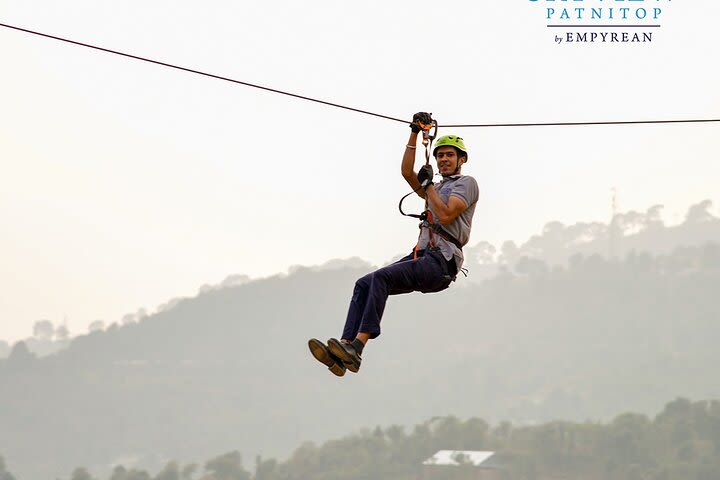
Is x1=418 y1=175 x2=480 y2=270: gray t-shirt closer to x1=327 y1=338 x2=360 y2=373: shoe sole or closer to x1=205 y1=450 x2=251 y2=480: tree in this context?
x1=327 y1=338 x2=360 y2=373: shoe sole

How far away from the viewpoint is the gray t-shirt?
10.9 metres

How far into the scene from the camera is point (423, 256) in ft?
36.5

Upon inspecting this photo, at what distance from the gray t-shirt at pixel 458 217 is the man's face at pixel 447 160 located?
0.25ft

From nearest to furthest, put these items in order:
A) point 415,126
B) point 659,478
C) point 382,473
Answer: point 415,126
point 659,478
point 382,473

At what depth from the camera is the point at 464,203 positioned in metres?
10.9

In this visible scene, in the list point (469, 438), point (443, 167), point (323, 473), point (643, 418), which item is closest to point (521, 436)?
point (469, 438)

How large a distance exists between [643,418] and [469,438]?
87.2 ft

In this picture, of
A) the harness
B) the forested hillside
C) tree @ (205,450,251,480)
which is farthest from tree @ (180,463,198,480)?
the harness

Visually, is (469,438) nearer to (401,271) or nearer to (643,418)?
(643,418)

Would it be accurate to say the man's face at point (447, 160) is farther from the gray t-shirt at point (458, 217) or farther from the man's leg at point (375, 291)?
the man's leg at point (375, 291)

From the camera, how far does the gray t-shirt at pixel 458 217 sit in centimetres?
1095

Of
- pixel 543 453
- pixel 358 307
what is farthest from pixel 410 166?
pixel 543 453

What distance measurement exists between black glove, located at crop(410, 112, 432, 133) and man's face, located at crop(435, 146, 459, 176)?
0.47m

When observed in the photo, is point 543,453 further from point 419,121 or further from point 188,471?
point 419,121
